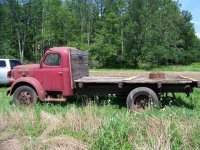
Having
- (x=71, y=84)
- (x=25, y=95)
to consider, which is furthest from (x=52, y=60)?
(x=25, y=95)

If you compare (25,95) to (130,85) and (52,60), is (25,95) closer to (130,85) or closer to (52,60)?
(52,60)

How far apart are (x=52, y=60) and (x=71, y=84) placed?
3.65 ft

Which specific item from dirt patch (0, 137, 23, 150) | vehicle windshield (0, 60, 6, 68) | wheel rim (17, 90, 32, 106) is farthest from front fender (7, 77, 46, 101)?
vehicle windshield (0, 60, 6, 68)

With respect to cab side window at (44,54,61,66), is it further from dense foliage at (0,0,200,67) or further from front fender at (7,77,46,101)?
dense foliage at (0,0,200,67)

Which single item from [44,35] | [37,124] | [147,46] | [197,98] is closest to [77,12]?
[44,35]

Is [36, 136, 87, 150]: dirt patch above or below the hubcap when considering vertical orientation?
below

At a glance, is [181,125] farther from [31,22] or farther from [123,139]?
[31,22]

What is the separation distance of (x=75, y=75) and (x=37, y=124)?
448cm

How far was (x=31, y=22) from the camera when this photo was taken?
209ft

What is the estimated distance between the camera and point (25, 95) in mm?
12172

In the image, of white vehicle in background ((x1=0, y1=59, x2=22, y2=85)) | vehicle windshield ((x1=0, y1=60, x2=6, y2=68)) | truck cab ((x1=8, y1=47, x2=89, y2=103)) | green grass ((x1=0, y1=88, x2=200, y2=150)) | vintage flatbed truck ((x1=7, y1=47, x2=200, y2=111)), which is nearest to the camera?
green grass ((x1=0, y1=88, x2=200, y2=150))

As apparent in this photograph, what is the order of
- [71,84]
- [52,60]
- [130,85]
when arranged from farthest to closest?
[52,60]
[71,84]
[130,85]

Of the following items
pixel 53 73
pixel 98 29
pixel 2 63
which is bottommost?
pixel 53 73

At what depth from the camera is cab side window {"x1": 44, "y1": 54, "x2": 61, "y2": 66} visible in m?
12.2
